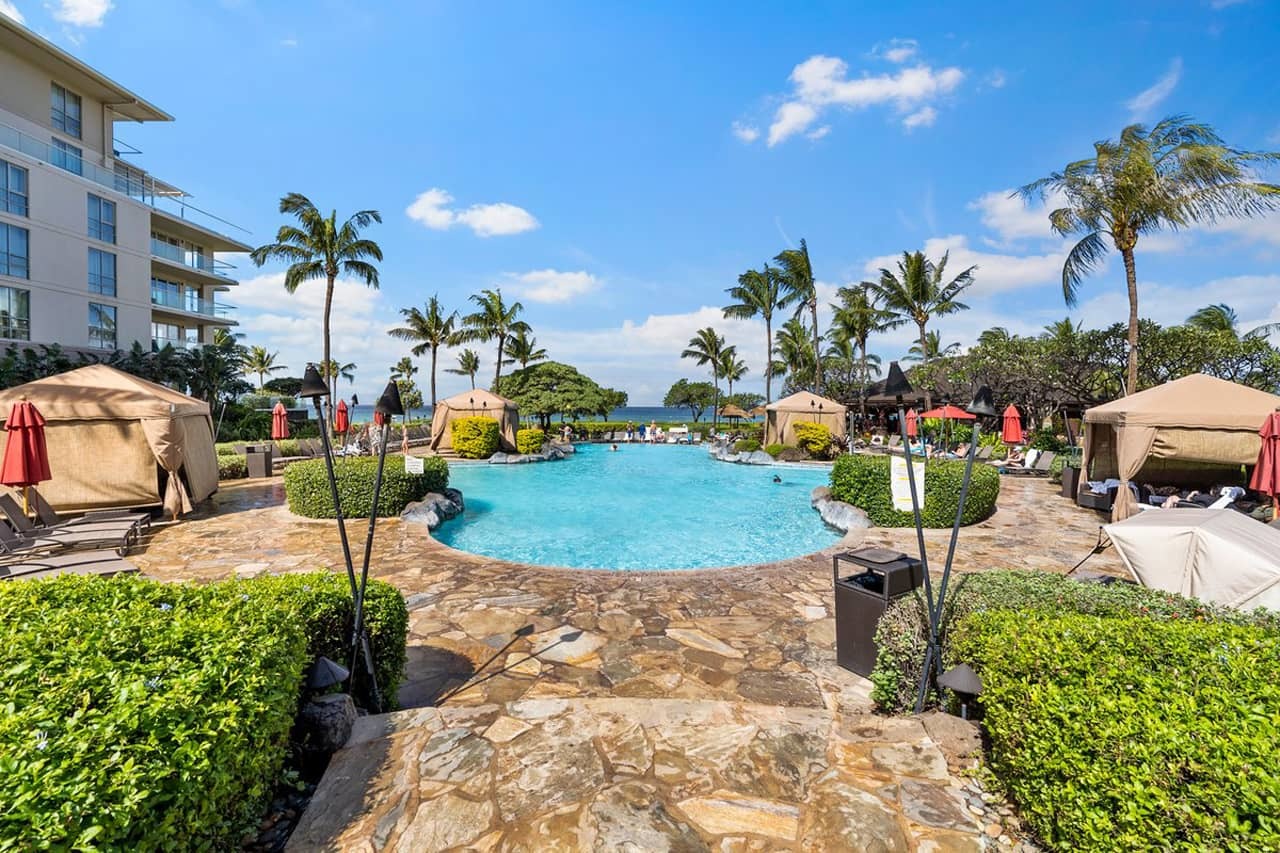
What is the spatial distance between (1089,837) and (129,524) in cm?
1155

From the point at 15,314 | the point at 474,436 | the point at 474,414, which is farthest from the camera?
the point at 474,414

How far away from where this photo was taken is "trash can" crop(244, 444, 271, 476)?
16.1m

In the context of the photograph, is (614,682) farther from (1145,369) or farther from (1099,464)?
(1145,369)

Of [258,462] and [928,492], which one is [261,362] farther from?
[928,492]

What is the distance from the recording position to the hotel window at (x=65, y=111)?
24.3m

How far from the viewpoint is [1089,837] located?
2.01 m

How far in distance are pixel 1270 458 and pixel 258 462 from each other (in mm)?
21861

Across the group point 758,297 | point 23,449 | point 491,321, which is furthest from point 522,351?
point 23,449

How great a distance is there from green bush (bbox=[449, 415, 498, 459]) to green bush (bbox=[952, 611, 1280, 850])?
20696 millimetres

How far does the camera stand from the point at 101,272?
931 inches

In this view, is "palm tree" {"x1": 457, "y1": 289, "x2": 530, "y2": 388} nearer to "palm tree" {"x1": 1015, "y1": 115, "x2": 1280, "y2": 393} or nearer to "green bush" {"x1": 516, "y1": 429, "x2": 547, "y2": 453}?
"green bush" {"x1": 516, "y1": 429, "x2": 547, "y2": 453}

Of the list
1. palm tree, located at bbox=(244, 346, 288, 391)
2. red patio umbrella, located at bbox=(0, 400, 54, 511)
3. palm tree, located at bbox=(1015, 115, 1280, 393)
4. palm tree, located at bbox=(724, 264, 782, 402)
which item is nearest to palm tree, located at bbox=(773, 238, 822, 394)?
palm tree, located at bbox=(724, 264, 782, 402)

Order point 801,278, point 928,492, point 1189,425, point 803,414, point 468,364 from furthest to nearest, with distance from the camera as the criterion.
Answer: point 468,364 < point 801,278 < point 803,414 < point 928,492 < point 1189,425

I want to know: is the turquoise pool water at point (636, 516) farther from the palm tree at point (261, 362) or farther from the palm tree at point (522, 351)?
the palm tree at point (261, 362)
